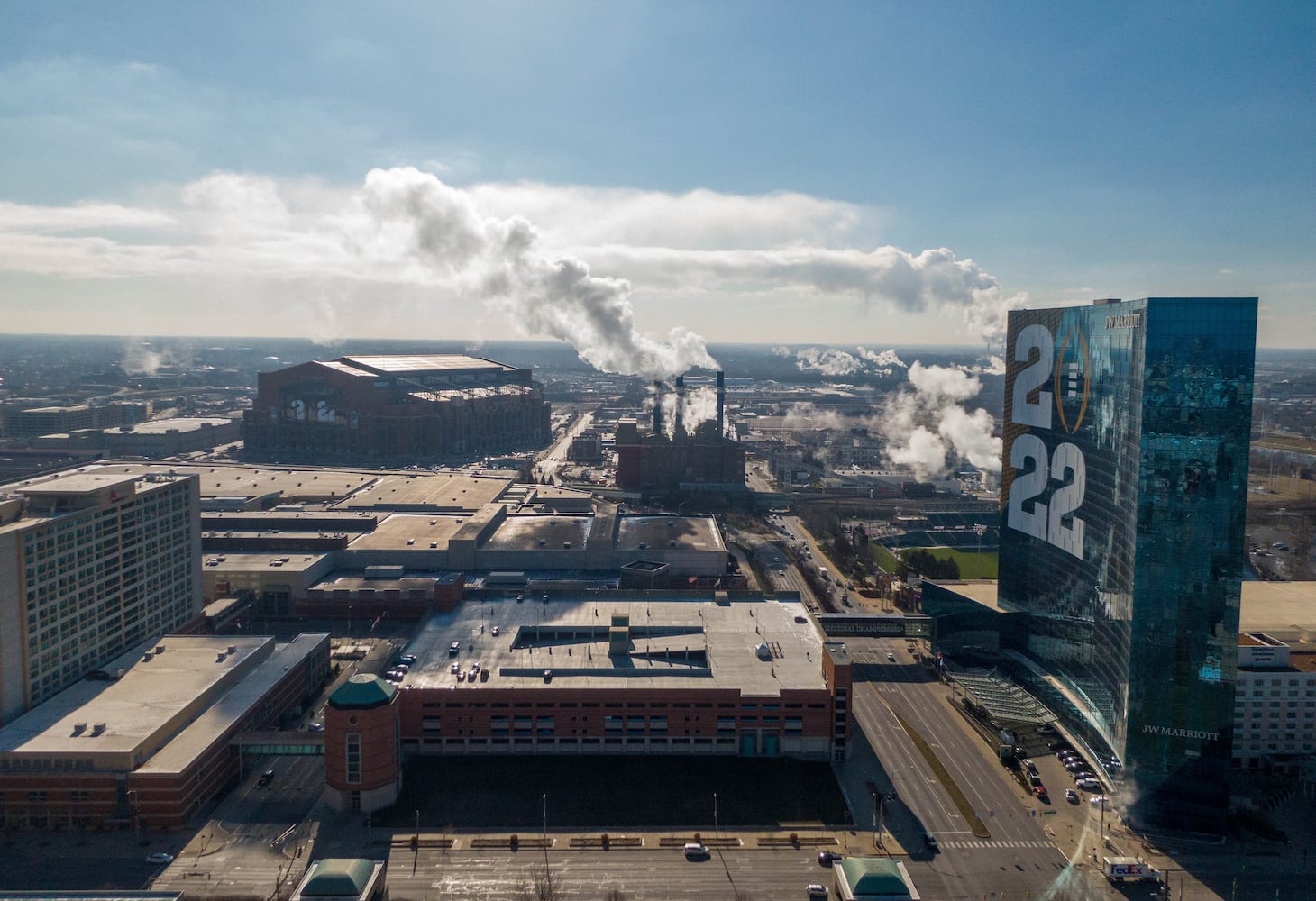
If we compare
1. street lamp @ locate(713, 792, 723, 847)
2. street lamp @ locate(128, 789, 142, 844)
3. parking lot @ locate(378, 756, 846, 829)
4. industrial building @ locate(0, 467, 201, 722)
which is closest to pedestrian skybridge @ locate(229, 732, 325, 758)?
parking lot @ locate(378, 756, 846, 829)

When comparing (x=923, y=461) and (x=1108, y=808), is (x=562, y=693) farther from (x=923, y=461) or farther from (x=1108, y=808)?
(x=923, y=461)

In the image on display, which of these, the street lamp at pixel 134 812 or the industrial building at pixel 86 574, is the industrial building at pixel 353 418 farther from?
the street lamp at pixel 134 812

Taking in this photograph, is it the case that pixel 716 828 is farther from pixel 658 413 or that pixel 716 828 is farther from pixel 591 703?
pixel 658 413

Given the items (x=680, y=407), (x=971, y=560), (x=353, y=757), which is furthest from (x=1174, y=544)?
(x=680, y=407)

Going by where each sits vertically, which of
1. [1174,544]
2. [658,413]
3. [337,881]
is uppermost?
[658,413]

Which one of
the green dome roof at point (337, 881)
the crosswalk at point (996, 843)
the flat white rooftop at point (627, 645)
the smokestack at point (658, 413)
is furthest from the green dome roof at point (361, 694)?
the smokestack at point (658, 413)

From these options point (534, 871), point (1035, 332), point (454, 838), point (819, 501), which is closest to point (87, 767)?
point (454, 838)
